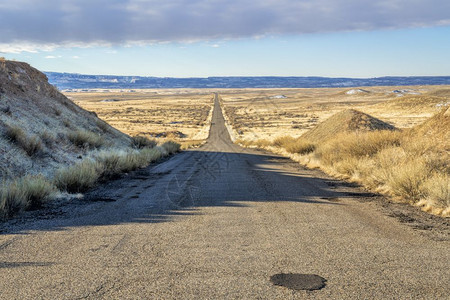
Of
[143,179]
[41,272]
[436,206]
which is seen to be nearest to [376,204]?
[436,206]

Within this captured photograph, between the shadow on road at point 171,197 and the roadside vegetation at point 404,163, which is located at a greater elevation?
the roadside vegetation at point 404,163

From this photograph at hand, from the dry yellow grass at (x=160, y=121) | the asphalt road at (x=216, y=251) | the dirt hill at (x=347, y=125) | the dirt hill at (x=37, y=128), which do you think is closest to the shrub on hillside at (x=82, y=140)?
the dirt hill at (x=37, y=128)

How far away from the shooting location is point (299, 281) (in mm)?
4277

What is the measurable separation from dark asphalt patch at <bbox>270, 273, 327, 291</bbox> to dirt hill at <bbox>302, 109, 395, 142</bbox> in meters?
18.8

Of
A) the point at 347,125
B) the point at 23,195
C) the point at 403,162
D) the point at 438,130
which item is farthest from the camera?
the point at 347,125

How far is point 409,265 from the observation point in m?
4.75

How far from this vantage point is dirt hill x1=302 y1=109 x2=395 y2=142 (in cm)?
2293

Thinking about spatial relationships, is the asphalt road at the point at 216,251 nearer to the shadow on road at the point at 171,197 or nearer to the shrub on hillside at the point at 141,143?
the shadow on road at the point at 171,197

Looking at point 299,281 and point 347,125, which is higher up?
point 347,125

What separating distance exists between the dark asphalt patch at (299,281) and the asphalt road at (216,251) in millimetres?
91

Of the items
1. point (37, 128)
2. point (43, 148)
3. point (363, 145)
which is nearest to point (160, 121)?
point (37, 128)

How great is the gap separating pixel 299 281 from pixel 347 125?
66.7 feet

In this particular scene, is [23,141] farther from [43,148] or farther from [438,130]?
[438,130]

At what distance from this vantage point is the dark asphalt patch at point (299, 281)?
4.13 metres
